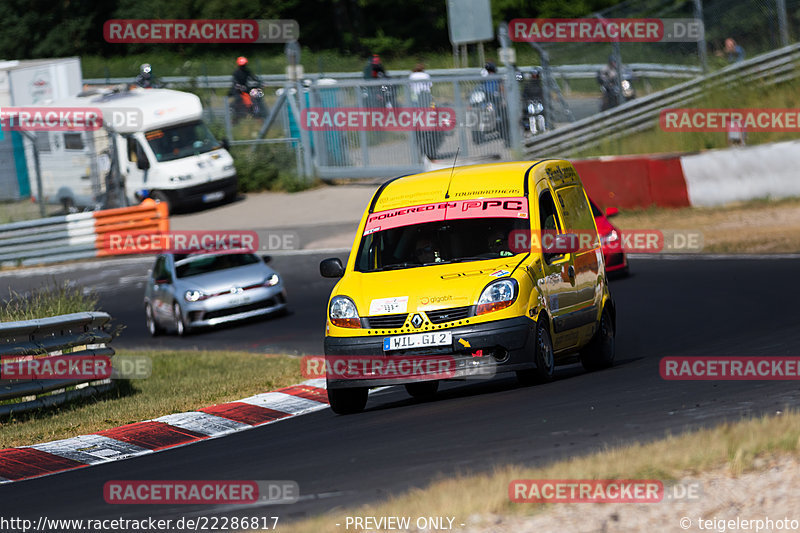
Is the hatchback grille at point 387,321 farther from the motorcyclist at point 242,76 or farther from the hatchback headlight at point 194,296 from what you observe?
the motorcyclist at point 242,76

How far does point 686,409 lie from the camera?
27.8 ft

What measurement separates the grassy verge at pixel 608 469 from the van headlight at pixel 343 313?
3303 mm

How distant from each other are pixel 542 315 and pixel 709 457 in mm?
3697

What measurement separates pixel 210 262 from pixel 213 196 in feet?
37.9

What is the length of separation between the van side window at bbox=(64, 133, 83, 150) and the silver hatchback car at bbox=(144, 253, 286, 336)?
465 inches

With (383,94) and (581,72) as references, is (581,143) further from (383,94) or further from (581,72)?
(383,94)

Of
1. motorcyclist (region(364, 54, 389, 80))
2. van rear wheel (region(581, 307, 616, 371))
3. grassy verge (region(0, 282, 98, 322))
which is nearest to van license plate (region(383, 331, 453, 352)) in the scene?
van rear wheel (region(581, 307, 616, 371))

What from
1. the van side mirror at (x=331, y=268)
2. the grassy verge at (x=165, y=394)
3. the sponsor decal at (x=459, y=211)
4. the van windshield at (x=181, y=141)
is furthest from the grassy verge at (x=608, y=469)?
the van windshield at (x=181, y=141)

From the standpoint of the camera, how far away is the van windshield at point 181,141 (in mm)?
31562

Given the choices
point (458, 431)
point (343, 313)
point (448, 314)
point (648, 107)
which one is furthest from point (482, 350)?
point (648, 107)

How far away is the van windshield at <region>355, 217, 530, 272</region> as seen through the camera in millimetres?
10656

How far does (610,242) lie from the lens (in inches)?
729

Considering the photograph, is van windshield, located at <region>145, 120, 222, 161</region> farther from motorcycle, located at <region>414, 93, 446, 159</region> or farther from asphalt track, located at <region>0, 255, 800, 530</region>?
asphalt track, located at <region>0, 255, 800, 530</region>

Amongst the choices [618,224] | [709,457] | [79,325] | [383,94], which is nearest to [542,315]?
[709,457]
